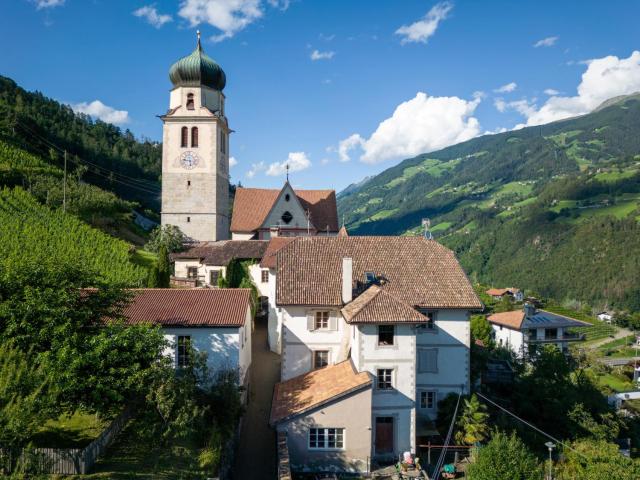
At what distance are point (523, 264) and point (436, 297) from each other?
162621 mm

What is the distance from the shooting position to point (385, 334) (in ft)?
82.0

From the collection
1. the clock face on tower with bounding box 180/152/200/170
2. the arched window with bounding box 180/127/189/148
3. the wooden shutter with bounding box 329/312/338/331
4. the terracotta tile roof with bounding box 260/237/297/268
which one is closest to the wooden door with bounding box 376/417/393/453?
the wooden shutter with bounding box 329/312/338/331

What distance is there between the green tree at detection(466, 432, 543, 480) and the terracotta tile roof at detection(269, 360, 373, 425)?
20.8 ft

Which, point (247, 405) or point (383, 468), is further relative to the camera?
point (247, 405)

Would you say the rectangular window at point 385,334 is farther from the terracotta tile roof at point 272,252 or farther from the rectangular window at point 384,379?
the terracotta tile roof at point 272,252

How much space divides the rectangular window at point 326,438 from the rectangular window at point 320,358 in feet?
18.4

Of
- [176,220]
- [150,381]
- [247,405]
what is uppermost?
[176,220]

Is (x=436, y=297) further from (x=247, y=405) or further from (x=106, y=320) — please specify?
(x=106, y=320)

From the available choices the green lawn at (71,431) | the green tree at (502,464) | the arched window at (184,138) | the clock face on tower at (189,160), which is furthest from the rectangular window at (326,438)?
the arched window at (184,138)

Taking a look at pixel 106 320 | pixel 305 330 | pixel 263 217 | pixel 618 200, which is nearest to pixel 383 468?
pixel 305 330

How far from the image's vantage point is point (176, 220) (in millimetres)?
55625

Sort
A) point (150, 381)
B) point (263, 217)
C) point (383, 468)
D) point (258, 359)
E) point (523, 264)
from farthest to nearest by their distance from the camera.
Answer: point (523, 264) < point (263, 217) < point (258, 359) < point (383, 468) < point (150, 381)

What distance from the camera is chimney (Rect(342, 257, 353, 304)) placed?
2739 cm

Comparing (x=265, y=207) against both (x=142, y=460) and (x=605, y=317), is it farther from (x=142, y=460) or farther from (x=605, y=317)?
(x=605, y=317)
